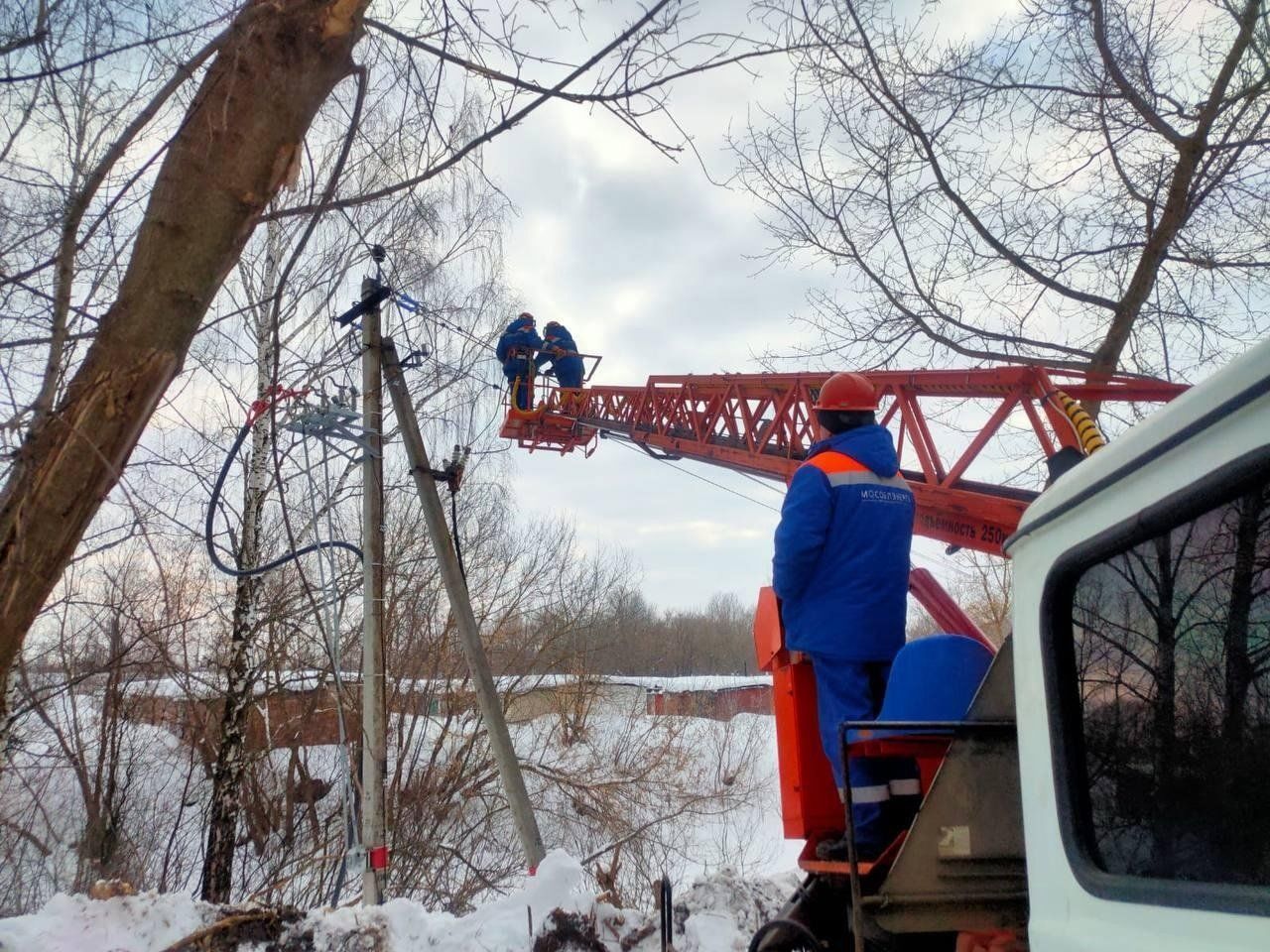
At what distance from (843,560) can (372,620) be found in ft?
15.6

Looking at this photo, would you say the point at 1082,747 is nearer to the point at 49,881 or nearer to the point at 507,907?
the point at 507,907

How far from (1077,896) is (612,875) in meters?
3.70

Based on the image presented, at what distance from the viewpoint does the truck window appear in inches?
44.1

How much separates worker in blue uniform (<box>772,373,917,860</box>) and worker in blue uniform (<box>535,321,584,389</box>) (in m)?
8.04

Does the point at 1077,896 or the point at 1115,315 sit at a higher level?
the point at 1115,315

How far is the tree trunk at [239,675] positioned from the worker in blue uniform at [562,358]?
3.19 m

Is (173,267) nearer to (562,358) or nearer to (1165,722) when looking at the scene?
(1165,722)

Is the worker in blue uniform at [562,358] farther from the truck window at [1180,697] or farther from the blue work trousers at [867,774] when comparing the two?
the truck window at [1180,697]

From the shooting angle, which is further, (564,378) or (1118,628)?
(564,378)

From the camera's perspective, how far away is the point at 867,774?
2584 millimetres

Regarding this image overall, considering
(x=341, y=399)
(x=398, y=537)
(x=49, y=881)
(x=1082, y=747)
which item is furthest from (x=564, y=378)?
(x=1082, y=747)

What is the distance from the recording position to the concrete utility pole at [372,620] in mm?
6586

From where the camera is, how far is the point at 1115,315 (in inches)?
250

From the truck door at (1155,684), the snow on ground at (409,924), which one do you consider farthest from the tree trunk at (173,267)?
the snow on ground at (409,924)
